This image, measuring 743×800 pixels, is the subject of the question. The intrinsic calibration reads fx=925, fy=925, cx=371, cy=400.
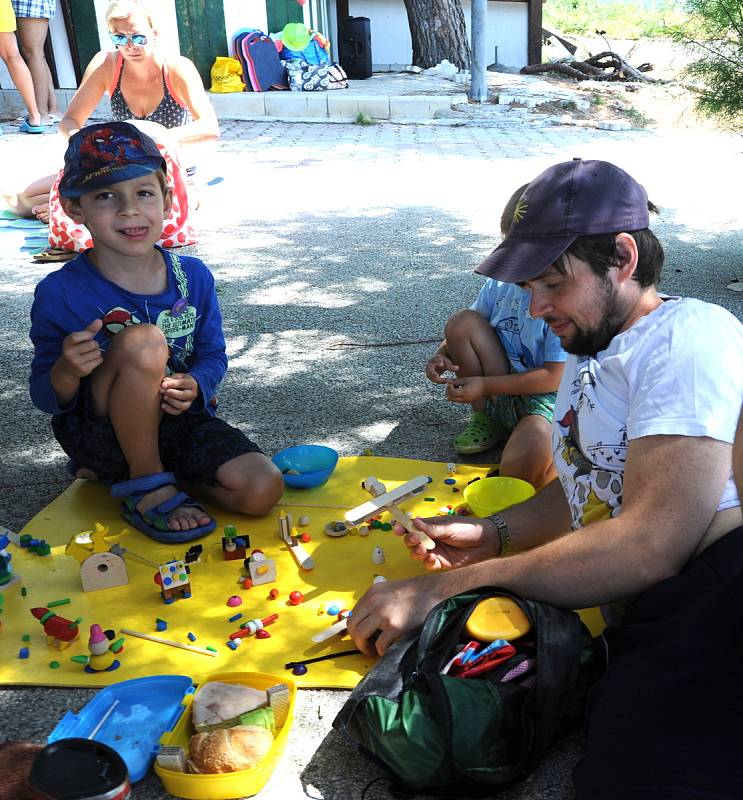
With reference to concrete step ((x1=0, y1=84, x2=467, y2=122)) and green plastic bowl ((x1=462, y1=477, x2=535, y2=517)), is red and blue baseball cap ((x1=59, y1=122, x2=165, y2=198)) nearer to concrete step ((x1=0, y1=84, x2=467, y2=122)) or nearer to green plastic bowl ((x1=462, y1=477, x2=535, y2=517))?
green plastic bowl ((x1=462, y1=477, x2=535, y2=517))

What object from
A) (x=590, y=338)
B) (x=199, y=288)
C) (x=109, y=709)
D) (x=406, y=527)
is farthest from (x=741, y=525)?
(x=199, y=288)

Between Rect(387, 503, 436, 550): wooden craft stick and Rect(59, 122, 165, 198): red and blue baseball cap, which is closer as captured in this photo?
Rect(387, 503, 436, 550): wooden craft stick

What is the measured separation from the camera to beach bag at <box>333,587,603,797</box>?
1.75m

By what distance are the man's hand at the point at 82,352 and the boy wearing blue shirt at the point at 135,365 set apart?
0.05ft

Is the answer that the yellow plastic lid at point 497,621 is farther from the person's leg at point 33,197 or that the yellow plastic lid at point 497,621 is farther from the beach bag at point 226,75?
the beach bag at point 226,75

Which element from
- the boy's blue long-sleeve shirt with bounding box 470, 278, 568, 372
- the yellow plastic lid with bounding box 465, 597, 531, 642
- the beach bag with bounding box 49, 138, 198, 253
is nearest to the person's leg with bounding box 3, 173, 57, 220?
the beach bag with bounding box 49, 138, 198, 253

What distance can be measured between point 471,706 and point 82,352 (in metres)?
1.52

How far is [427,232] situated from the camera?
→ 6.21 m

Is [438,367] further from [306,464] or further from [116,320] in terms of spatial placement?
→ [116,320]

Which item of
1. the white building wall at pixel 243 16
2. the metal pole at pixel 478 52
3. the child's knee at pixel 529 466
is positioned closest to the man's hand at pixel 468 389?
the child's knee at pixel 529 466

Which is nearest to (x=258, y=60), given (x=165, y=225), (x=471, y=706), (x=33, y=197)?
(x=33, y=197)

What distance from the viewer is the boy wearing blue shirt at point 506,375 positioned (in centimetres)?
304

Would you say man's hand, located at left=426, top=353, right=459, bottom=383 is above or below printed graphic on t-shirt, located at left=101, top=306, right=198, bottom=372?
below

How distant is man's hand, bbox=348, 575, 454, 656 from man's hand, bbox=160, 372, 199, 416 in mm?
1017
